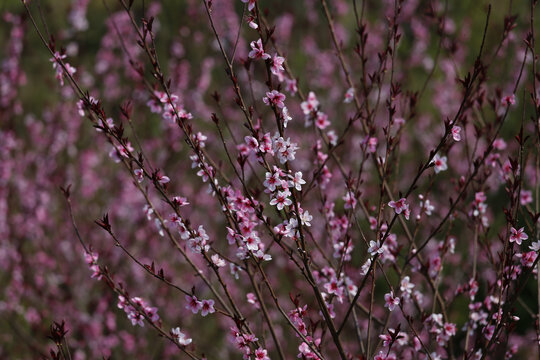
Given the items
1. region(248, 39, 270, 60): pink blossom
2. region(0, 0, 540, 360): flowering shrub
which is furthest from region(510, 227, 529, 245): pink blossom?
region(248, 39, 270, 60): pink blossom

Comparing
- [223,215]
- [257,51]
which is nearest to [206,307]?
[257,51]

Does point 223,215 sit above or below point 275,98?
above

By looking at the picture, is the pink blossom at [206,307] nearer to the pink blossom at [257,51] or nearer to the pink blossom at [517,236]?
the pink blossom at [257,51]

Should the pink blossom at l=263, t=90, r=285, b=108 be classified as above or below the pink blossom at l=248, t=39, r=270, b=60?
below

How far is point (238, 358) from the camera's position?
Result: 5598 mm

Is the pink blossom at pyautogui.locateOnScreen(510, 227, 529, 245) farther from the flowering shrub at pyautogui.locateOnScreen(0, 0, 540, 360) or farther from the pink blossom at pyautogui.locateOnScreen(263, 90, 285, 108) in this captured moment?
the pink blossom at pyautogui.locateOnScreen(263, 90, 285, 108)

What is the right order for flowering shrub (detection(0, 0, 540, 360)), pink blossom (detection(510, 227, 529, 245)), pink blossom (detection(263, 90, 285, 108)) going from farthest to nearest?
1. flowering shrub (detection(0, 0, 540, 360))
2. pink blossom (detection(510, 227, 529, 245))
3. pink blossom (detection(263, 90, 285, 108))

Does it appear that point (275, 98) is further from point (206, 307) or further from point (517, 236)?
point (517, 236)

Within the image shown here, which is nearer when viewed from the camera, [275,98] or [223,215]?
[275,98]

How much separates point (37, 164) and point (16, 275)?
158 centimetres

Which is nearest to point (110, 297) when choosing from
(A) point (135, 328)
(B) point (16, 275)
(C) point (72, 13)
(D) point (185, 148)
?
(A) point (135, 328)

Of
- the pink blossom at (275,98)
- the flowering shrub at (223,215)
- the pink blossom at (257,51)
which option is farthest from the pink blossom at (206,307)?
the pink blossom at (257,51)

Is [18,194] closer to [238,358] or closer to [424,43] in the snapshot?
[238,358]

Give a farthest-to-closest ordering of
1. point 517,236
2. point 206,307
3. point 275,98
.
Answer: point 206,307 → point 517,236 → point 275,98
